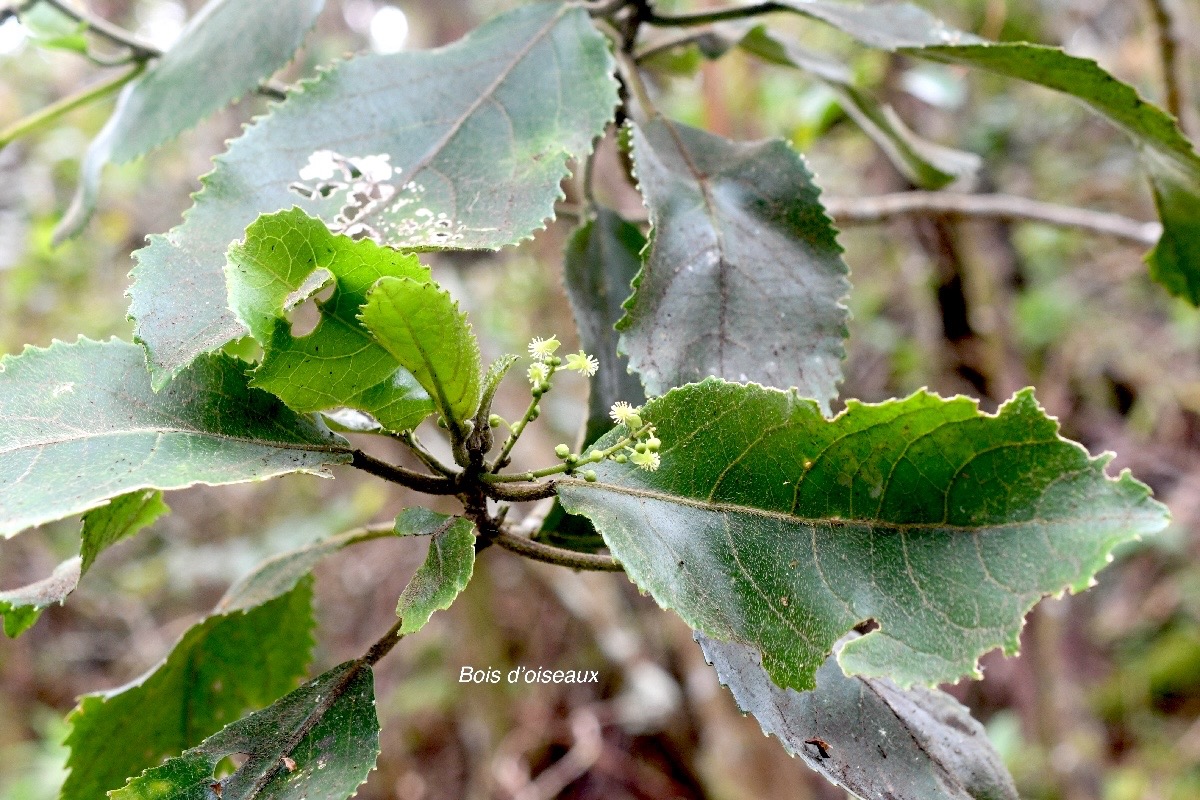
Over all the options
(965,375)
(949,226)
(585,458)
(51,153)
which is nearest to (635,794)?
(965,375)

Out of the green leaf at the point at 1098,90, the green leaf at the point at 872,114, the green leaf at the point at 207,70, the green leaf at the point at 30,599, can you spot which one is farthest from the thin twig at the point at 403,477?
the green leaf at the point at 872,114

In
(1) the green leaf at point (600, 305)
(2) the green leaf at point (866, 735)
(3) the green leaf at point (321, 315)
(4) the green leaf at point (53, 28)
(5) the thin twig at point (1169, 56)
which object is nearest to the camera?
(3) the green leaf at point (321, 315)

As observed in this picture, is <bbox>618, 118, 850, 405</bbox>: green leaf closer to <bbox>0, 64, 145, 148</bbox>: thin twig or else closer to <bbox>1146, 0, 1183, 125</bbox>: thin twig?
<bbox>0, 64, 145, 148</bbox>: thin twig

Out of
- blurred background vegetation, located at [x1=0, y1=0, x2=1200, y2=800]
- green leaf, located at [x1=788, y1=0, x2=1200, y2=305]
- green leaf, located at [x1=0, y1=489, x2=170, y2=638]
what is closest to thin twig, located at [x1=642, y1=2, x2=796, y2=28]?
green leaf, located at [x1=788, y1=0, x2=1200, y2=305]

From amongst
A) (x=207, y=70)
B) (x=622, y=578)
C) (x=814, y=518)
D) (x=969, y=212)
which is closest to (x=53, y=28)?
(x=207, y=70)

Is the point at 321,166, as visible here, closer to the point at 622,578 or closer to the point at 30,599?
the point at 30,599

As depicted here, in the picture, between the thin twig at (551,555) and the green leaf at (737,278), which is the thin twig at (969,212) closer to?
the green leaf at (737,278)
